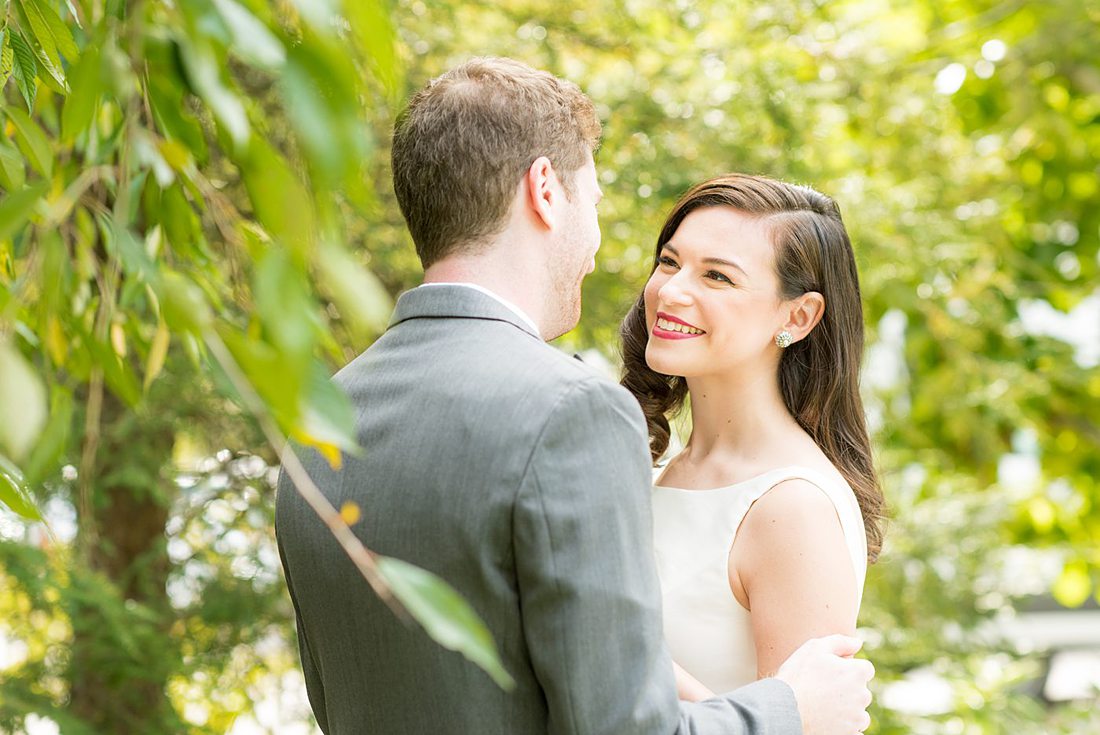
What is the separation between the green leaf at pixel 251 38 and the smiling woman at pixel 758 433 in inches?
53.0

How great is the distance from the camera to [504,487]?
4.61ft

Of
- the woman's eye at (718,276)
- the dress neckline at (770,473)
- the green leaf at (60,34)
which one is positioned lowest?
the dress neckline at (770,473)

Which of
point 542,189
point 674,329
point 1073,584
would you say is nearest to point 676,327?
point 674,329

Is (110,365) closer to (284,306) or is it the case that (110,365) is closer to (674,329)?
(284,306)

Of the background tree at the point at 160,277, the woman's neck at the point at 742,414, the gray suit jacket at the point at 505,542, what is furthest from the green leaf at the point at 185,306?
the woman's neck at the point at 742,414

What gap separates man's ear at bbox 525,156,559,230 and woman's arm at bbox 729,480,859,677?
2.22 feet

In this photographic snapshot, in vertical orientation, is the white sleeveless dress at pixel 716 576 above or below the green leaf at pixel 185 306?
below

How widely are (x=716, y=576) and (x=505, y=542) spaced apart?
2.46ft

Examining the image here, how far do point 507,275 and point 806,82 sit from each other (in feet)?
9.28

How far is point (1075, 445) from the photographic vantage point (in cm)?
641

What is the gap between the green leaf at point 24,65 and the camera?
146cm

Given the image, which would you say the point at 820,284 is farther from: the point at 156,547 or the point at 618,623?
the point at 156,547

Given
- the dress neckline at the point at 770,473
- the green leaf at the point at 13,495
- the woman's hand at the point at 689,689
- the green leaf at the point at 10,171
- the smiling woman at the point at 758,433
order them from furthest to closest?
the dress neckline at the point at 770,473 → the smiling woman at the point at 758,433 → the woman's hand at the point at 689,689 → the green leaf at the point at 10,171 → the green leaf at the point at 13,495

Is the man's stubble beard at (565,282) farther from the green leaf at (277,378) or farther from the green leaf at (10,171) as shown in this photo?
the green leaf at (277,378)
